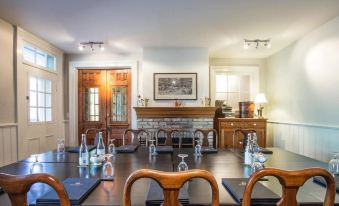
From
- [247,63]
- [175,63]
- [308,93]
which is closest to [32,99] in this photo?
[175,63]

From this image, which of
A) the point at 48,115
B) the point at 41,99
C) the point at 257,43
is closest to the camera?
the point at 257,43

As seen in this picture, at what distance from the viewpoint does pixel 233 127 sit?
5086 millimetres

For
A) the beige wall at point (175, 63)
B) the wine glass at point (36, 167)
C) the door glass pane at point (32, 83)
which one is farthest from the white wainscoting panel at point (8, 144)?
the beige wall at point (175, 63)

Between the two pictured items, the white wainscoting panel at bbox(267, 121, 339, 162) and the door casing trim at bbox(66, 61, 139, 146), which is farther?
the door casing trim at bbox(66, 61, 139, 146)

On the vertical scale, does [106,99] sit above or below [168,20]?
below

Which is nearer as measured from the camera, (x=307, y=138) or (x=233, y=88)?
(x=307, y=138)

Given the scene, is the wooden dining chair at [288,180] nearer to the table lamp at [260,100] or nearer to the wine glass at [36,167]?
the wine glass at [36,167]

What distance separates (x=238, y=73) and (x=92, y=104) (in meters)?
3.37

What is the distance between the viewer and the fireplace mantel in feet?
16.3

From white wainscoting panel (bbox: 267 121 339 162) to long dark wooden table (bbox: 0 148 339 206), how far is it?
1.50 meters

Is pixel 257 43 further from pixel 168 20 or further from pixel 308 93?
pixel 168 20


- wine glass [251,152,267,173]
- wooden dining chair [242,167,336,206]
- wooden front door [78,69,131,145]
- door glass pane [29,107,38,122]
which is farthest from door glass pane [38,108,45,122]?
wooden dining chair [242,167,336,206]

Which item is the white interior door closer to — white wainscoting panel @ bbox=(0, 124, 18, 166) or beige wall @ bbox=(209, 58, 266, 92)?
white wainscoting panel @ bbox=(0, 124, 18, 166)

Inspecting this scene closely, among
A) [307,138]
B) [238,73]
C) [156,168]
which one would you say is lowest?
[307,138]
